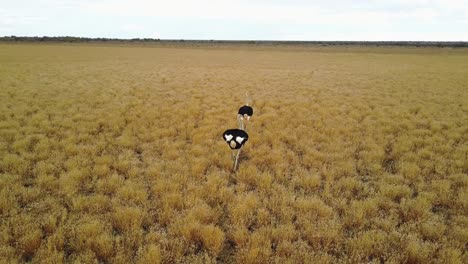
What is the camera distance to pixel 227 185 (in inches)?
291

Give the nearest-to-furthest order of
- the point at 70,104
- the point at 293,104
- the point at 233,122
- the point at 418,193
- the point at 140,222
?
the point at 140,222
the point at 418,193
the point at 233,122
the point at 70,104
the point at 293,104

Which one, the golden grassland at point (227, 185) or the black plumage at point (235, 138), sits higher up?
the black plumage at point (235, 138)

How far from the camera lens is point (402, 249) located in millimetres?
5078

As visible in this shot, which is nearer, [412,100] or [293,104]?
[293,104]

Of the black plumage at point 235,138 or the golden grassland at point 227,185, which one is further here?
the black plumage at point 235,138

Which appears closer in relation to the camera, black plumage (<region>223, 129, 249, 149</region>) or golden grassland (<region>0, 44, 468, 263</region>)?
golden grassland (<region>0, 44, 468, 263</region>)

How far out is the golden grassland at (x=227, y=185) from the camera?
16.5ft

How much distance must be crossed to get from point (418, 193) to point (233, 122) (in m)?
7.30

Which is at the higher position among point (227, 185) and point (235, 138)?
point (235, 138)

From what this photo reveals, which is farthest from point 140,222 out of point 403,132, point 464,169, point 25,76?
point 25,76

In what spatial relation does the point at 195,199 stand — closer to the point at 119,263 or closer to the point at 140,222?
the point at 140,222

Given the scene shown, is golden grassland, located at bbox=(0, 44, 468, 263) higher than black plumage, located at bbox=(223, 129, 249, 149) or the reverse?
the reverse

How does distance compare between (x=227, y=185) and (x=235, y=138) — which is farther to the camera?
(x=227, y=185)

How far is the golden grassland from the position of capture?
5.03 metres
